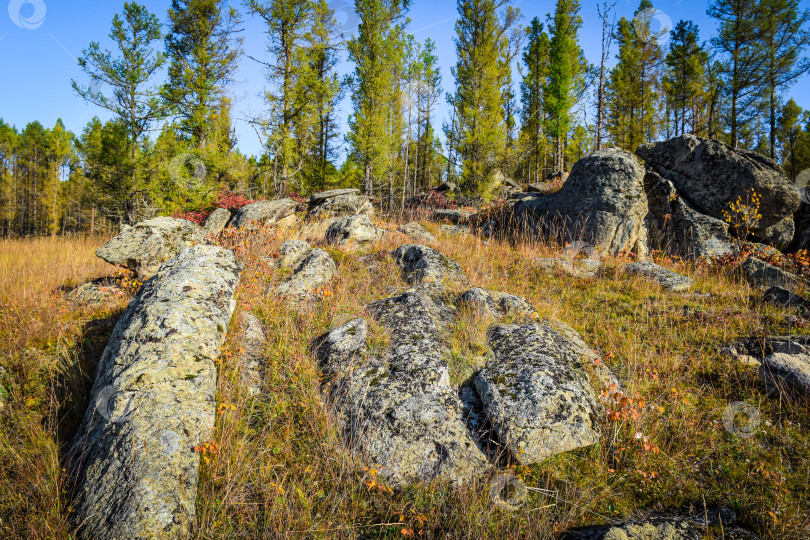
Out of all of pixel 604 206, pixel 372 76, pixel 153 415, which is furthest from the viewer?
pixel 372 76

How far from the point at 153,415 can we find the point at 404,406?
6.22 feet

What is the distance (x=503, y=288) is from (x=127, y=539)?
17.1 ft

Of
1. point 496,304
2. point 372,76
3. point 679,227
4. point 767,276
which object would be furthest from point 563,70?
point 496,304

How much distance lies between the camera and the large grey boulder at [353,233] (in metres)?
7.43

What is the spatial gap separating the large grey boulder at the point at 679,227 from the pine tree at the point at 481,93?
7793 mm

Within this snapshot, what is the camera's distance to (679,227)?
29.9ft

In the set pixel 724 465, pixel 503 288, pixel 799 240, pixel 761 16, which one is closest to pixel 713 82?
pixel 761 16

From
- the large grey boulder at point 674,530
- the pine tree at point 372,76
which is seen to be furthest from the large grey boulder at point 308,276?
the pine tree at point 372,76

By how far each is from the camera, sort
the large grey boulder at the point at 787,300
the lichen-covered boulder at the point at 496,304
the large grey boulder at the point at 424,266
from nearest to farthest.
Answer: the lichen-covered boulder at the point at 496,304 < the large grey boulder at the point at 787,300 < the large grey boulder at the point at 424,266

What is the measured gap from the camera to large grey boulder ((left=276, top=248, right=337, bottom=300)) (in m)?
4.95

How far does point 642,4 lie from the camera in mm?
23531

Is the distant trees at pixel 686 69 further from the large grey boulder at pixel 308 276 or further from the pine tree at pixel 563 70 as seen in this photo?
the large grey boulder at pixel 308 276

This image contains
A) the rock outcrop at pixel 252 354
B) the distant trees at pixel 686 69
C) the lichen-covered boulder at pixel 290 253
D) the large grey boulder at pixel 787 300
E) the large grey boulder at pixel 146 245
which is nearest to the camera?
the rock outcrop at pixel 252 354

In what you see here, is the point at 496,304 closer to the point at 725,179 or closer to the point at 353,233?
the point at 353,233
